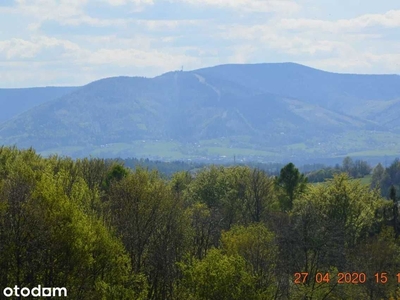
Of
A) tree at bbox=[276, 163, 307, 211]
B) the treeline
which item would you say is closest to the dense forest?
tree at bbox=[276, 163, 307, 211]

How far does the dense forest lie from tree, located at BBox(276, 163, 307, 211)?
11274mm

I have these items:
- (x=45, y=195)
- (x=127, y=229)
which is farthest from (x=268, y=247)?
(x=45, y=195)

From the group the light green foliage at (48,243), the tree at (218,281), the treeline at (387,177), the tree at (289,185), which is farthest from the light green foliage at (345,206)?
the treeline at (387,177)

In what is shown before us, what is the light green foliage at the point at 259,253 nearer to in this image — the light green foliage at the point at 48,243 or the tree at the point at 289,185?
the light green foliage at the point at 48,243

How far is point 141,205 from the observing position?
46281 mm

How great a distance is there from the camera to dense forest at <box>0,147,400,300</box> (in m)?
33.7

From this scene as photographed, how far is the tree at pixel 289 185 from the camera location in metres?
88.0

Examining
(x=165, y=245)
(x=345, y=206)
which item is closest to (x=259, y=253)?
(x=165, y=245)

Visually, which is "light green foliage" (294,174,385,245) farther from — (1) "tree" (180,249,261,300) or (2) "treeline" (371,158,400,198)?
(2) "treeline" (371,158,400,198)

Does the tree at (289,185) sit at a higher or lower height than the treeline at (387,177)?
higher

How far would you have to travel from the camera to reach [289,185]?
88.6 meters

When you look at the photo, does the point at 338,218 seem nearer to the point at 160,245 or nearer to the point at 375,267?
the point at 375,267

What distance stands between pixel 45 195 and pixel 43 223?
190 cm

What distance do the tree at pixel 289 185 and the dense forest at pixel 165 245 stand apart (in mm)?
11274
